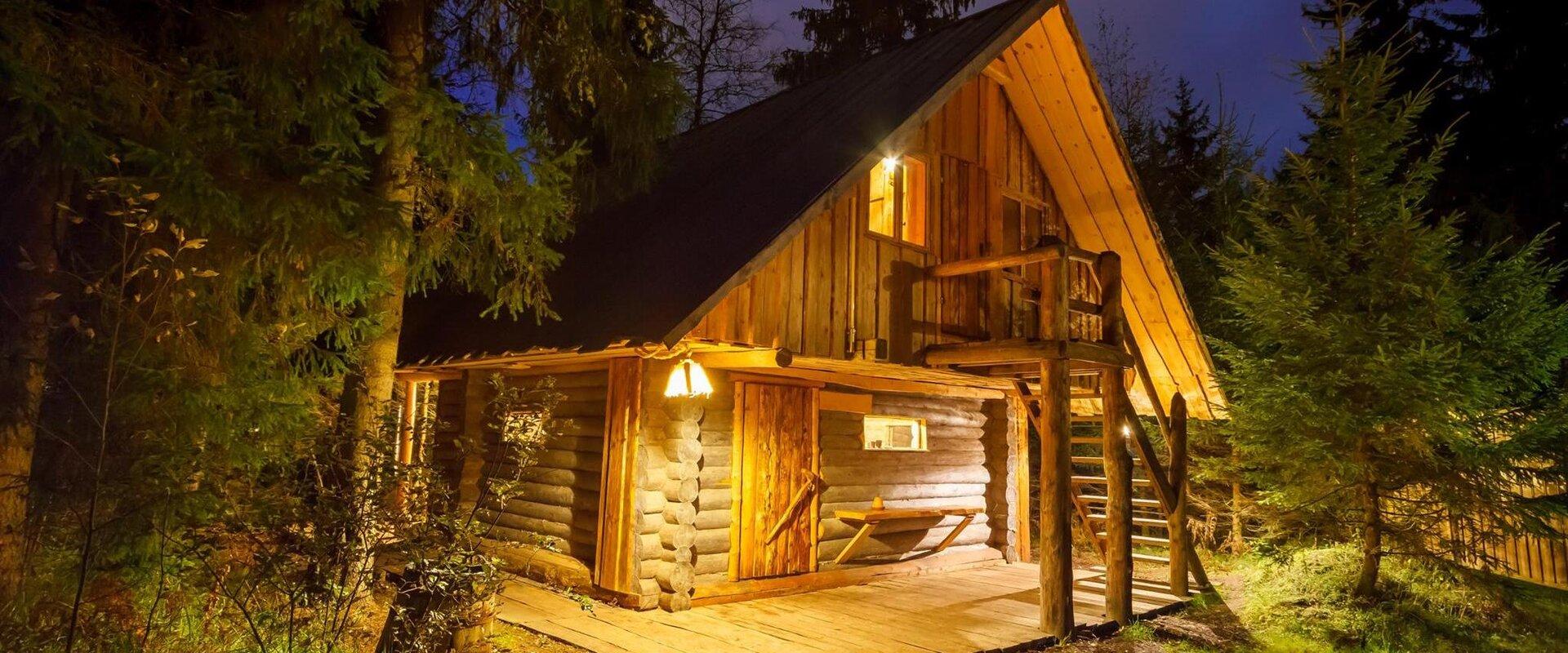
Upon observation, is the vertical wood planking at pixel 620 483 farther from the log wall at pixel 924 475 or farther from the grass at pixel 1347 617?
the grass at pixel 1347 617

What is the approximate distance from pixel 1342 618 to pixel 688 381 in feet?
25.0

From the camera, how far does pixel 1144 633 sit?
29.6ft

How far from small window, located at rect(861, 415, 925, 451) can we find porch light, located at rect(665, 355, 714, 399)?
4498 millimetres

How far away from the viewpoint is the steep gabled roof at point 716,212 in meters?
8.33

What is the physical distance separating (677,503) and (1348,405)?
7.65 meters

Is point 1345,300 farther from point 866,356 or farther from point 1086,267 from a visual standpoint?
point 866,356

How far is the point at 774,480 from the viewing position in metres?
10.5

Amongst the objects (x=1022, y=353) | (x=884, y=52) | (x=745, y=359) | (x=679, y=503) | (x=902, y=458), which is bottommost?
(x=679, y=503)

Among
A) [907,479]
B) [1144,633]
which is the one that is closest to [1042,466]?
[1144,633]

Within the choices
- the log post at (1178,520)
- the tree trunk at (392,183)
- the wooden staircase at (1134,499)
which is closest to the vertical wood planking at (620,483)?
the tree trunk at (392,183)

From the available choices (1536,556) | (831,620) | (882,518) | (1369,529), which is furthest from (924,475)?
(1536,556)

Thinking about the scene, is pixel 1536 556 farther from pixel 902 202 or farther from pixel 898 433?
pixel 902 202

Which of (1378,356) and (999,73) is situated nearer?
(1378,356)

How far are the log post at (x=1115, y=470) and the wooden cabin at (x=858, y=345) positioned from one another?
0.03 m
